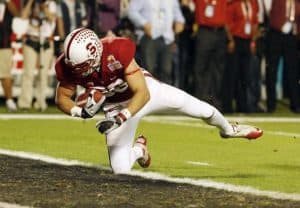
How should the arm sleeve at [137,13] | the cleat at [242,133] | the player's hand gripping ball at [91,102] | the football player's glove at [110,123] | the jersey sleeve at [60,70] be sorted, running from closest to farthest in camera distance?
the football player's glove at [110,123], the player's hand gripping ball at [91,102], the jersey sleeve at [60,70], the cleat at [242,133], the arm sleeve at [137,13]

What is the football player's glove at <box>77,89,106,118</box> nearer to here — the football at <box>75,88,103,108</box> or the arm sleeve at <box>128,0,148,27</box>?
the football at <box>75,88,103,108</box>

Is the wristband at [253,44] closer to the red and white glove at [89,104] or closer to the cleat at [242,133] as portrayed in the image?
the cleat at [242,133]

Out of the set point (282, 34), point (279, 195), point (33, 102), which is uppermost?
point (279, 195)

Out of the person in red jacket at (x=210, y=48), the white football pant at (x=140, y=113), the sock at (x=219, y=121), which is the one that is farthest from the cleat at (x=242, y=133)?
the person in red jacket at (x=210, y=48)

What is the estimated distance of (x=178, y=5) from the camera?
1834cm

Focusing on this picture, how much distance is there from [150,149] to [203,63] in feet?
18.2

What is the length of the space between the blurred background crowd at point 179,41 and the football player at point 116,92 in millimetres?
7348

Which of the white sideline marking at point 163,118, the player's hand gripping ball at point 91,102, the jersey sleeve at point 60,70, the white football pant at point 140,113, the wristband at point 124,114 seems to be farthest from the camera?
the white sideline marking at point 163,118

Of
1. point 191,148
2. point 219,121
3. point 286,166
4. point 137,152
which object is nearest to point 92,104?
point 137,152

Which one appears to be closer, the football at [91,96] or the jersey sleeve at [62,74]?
the football at [91,96]

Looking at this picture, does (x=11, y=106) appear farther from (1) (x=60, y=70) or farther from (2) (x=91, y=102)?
(2) (x=91, y=102)

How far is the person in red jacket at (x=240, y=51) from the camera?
18766 mm

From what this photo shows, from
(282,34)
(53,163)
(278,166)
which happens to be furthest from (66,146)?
(282,34)

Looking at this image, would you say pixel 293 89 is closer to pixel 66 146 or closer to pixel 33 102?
pixel 33 102
